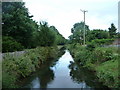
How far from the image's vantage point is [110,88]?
8367 millimetres

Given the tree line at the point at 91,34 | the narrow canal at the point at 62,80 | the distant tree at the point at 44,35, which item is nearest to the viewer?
the narrow canal at the point at 62,80

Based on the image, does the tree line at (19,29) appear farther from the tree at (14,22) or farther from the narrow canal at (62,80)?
the narrow canal at (62,80)

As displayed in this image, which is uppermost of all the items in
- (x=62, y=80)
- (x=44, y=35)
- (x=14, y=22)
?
(x=14, y=22)

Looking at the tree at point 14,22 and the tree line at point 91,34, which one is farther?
the tree line at point 91,34

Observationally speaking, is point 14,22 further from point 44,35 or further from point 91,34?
point 91,34

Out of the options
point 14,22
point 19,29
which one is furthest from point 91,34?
point 14,22

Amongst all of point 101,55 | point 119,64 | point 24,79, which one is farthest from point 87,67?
point 24,79

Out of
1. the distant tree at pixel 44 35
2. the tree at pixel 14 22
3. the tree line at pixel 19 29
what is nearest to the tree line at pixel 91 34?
the distant tree at pixel 44 35

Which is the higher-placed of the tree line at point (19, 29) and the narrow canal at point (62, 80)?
the tree line at point (19, 29)

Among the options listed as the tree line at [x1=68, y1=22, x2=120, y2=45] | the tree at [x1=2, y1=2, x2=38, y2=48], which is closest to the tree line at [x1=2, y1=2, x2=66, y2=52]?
the tree at [x1=2, y1=2, x2=38, y2=48]

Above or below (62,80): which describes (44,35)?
above

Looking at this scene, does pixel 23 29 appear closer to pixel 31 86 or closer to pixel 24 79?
pixel 24 79

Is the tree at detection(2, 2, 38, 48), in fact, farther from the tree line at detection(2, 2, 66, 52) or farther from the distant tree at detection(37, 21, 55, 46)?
the distant tree at detection(37, 21, 55, 46)

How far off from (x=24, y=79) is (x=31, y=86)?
1.67 metres
